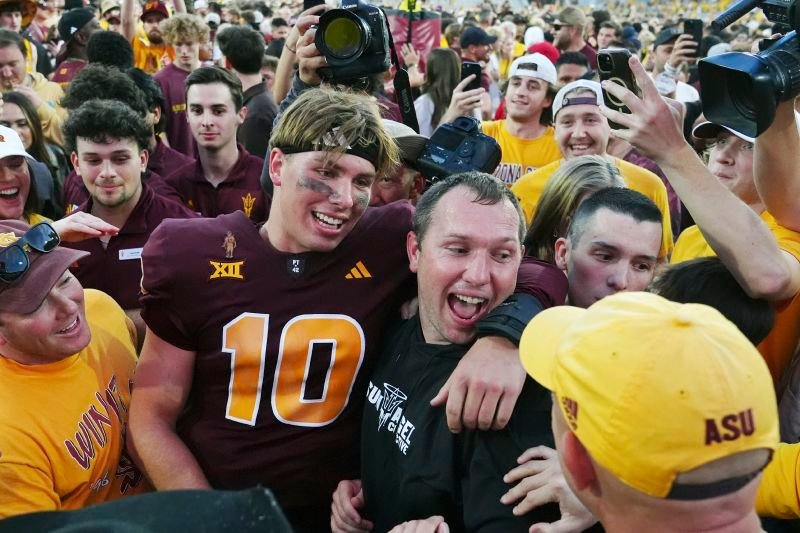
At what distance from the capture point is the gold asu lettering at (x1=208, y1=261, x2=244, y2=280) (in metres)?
2.42

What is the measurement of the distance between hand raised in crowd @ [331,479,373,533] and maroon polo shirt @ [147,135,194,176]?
118 inches

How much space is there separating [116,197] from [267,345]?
1523 millimetres

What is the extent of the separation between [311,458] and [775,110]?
164 centimetres

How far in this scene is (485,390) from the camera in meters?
1.92

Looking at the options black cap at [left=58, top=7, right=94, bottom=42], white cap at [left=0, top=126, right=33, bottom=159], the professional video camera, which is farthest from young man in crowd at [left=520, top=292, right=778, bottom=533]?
black cap at [left=58, top=7, right=94, bottom=42]

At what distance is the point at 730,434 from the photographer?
122 centimetres

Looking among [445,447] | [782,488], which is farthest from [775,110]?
[445,447]

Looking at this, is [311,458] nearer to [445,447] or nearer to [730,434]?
[445,447]

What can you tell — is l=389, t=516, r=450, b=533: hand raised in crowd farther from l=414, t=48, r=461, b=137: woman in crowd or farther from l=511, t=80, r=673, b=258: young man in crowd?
l=414, t=48, r=461, b=137: woman in crowd

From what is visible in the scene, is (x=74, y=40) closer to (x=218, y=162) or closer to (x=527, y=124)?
(x=218, y=162)

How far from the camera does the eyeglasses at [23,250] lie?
2258 mm

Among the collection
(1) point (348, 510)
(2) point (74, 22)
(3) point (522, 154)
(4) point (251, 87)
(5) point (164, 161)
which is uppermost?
(2) point (74, 22)

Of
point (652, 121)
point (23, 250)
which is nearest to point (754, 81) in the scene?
point (652, 121)

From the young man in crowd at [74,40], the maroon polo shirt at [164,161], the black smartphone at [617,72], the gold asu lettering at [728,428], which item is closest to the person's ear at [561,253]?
the black smartphone at [617,72]
